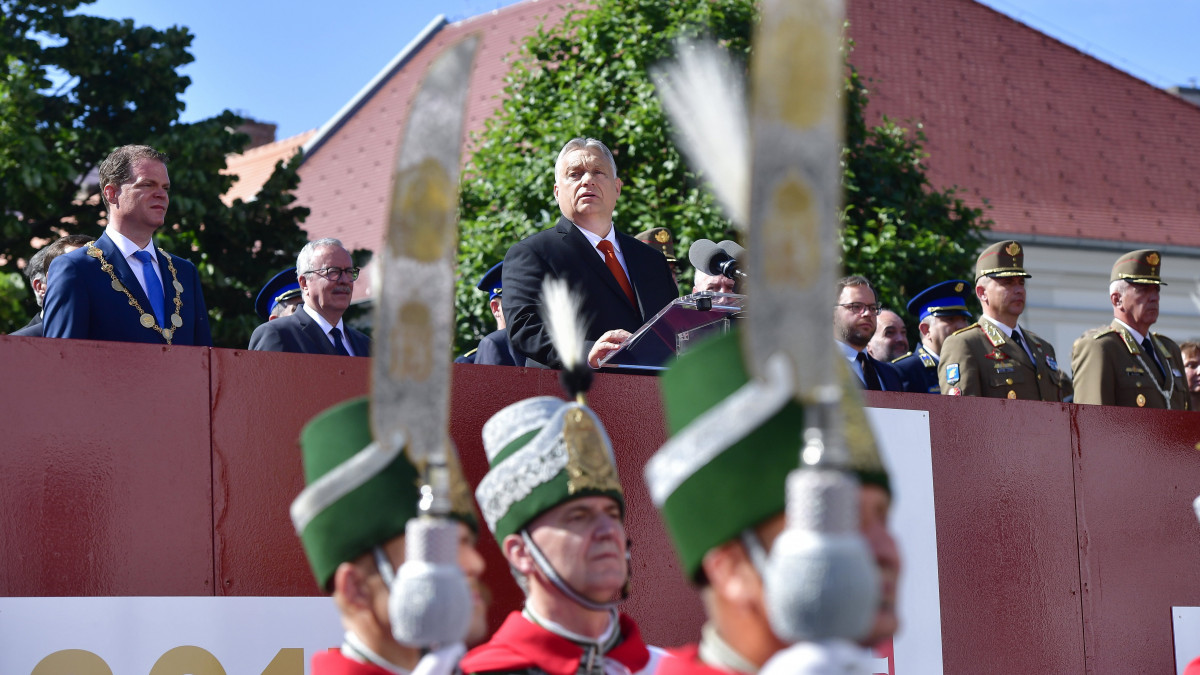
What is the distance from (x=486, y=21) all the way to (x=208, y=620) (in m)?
27.4

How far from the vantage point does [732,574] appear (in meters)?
2.48

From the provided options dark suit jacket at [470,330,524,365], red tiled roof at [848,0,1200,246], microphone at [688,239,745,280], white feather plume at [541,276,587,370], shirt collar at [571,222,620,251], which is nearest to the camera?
white feather plume at [541,276,587,370]

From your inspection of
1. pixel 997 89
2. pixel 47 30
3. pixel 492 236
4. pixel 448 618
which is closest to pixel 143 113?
pixel 47 30

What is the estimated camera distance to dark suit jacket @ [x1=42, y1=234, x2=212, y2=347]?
18.5 ft

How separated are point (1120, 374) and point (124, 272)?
4796 millimetres

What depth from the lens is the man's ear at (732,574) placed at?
2.44 m

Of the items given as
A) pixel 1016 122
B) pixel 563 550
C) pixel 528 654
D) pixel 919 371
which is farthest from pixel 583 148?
pixel 1016 122

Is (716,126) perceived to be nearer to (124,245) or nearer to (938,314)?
(124,245)

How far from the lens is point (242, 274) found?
15.8 metres

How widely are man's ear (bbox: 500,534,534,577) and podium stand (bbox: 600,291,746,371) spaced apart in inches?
65.1

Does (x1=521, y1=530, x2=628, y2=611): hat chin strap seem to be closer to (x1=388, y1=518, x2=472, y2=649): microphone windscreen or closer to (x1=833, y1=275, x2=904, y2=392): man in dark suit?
(x1=388, y1=518, x2=472, y2=649): microphone windscreen

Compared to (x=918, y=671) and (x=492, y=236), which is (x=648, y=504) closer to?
(x=918, y=671)

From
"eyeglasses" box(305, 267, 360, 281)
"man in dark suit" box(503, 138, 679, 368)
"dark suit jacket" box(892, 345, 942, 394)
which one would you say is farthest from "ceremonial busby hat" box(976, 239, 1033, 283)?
"eyeglasses" box(305, 267, 360, 281)

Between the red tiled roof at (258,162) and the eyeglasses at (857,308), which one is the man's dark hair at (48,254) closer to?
the eyeglasses at (857,308)
